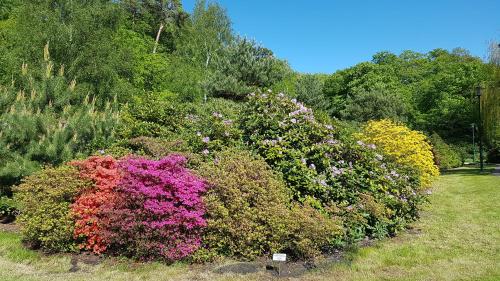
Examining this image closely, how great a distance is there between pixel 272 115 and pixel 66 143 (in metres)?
4.36

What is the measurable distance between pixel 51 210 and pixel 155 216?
5.56 ft

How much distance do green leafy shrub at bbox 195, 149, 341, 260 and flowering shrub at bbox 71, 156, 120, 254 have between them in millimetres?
1509

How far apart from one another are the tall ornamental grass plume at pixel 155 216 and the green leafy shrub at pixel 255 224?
22cm

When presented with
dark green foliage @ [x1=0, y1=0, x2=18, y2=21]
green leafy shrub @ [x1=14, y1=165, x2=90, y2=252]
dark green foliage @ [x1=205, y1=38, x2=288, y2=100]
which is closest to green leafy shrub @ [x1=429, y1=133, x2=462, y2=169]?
dark green foliage @ [x1=205, y1=38, x2=288, y2=100]

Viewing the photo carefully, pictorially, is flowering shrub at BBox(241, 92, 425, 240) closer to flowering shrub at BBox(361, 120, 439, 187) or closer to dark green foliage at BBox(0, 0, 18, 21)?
flowering shrub at BBox(361, 120, 439, 187)

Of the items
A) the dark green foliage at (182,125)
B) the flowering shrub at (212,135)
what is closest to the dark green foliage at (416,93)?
the dark green foliage at (182,125)

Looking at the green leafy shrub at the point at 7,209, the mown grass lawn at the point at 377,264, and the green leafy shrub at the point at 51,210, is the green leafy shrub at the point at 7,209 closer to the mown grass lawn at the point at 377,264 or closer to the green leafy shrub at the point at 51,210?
the mown grass lawn at the point at 377,264

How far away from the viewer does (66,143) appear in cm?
832

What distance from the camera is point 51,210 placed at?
19.4ft

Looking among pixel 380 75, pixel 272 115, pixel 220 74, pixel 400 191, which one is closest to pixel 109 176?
pixel 272 115

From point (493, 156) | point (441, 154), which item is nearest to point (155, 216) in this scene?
point (441, 154)

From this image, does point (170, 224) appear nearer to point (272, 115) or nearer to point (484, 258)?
point (272, 115)

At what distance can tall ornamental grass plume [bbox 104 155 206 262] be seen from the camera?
5.39 metres

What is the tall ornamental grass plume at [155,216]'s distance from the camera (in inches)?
212
